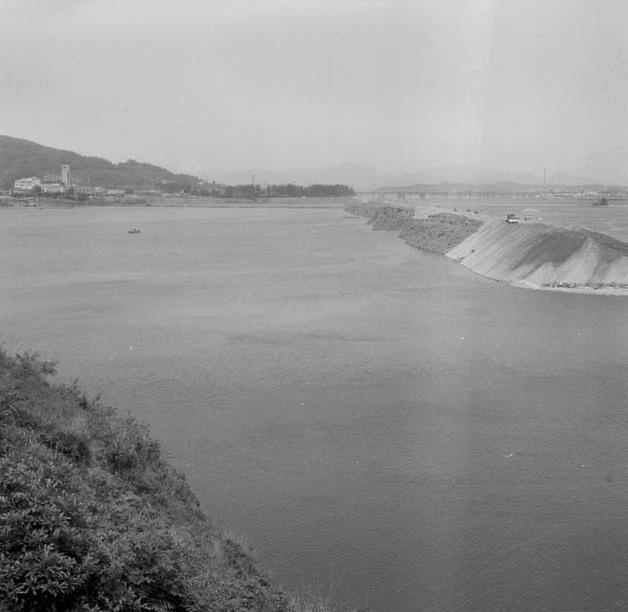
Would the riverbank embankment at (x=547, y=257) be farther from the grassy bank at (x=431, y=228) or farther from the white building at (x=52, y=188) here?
the white building at (x=52, y=188)

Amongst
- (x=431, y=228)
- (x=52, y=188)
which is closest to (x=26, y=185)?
(x=52, y=188)

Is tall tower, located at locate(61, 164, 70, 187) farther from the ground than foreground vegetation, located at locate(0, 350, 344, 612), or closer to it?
farther from the ground

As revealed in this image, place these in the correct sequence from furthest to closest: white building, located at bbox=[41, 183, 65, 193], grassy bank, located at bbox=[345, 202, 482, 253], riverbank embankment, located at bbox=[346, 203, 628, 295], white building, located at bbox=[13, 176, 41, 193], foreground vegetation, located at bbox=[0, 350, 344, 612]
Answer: white building, located at bbox=[13, 176, 41, 193] → white building, located at bbox=[41, 183, 65, 193] → grassy bank, located at bbox=[345, 202, 482, 253] → riverbank embankment, located at bbox=[346, 203, 628, 295] → foreground vegetation, located at bbox=[0, 350, 344, 612]

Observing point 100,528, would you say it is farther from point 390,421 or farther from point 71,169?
point 71,169

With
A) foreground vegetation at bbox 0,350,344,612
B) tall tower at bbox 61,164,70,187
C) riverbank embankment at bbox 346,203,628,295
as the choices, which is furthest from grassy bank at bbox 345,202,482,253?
tall tower at bbox 61,164,70,187

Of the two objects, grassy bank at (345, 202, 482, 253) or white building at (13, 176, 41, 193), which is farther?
white building at (13, 176, 41, 193)

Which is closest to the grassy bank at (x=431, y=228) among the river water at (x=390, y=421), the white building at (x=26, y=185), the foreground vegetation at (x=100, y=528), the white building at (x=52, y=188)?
the river water at (x=390, y=421)

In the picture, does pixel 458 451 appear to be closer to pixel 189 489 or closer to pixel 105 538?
pixel 189 489

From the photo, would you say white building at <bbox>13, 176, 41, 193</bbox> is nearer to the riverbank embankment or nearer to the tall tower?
the tall tower

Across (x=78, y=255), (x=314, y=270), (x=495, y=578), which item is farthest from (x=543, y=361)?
(x=78, y=255)
